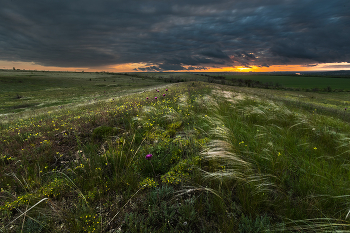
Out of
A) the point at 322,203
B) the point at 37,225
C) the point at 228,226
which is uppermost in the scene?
the point at 322,203

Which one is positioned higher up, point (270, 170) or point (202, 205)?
point (270, 170)

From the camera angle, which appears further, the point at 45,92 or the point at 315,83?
the point at 315,83

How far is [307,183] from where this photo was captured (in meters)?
2.18

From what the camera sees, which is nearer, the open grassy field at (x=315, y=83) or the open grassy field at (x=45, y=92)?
the open grassy field at (x=45, y=92)

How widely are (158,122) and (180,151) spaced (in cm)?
210

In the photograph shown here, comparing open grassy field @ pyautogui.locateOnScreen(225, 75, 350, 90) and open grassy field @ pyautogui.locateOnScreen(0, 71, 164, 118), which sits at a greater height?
open grassy field @ pyautogui.locateOnScreen(225, 75, 350, 90)

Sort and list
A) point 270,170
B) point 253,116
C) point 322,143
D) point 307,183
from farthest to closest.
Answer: point 253,116 < point 322,143 < point 270,170 < point 307,183

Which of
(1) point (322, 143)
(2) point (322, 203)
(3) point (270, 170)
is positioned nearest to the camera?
(2) point (322, 203)

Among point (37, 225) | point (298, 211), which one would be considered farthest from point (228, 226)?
point (37, 225)

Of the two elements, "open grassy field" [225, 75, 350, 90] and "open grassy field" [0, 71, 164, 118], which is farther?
"open grassy field" [225, 75, 350, 90]

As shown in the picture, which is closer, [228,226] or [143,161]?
[228,226]

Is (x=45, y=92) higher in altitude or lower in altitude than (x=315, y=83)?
lower

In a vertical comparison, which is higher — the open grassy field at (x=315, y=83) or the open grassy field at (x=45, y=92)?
the open grassy field at (x=315, y=83)

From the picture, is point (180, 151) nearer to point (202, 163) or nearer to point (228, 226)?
point (202, 163)
